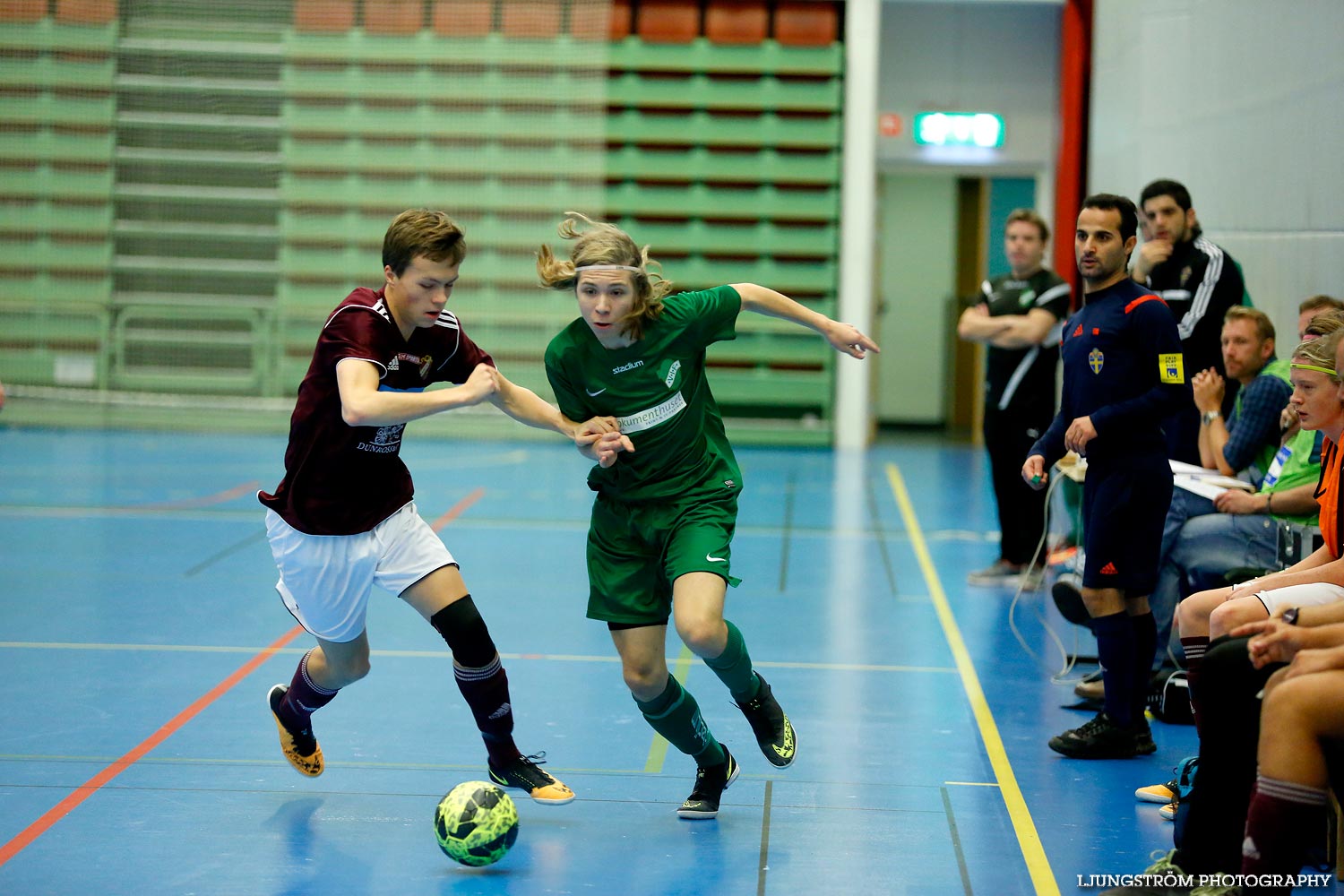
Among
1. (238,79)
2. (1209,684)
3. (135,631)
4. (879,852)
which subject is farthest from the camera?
(238,79)

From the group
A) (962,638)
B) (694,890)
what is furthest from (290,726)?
(962,638)

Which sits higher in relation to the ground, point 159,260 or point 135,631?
point 159,260

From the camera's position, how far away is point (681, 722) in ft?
13.5

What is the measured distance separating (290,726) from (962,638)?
11.3ft

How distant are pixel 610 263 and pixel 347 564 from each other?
3.80 ft

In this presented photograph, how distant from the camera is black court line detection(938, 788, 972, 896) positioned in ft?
12.1

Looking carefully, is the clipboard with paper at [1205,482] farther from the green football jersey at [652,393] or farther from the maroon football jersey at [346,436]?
the maroon football jersey at [346,436]

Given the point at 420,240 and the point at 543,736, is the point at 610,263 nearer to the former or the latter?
the point at 420,240

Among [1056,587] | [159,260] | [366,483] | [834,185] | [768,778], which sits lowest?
[768,778]

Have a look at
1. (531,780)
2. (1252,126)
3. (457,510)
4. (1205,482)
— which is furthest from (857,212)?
(531,780)

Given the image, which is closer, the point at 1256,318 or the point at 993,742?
the point at 993,742

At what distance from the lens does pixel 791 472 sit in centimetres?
1271

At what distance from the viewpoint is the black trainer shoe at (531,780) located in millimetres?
4223

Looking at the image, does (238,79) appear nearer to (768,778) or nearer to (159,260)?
(159,260)
